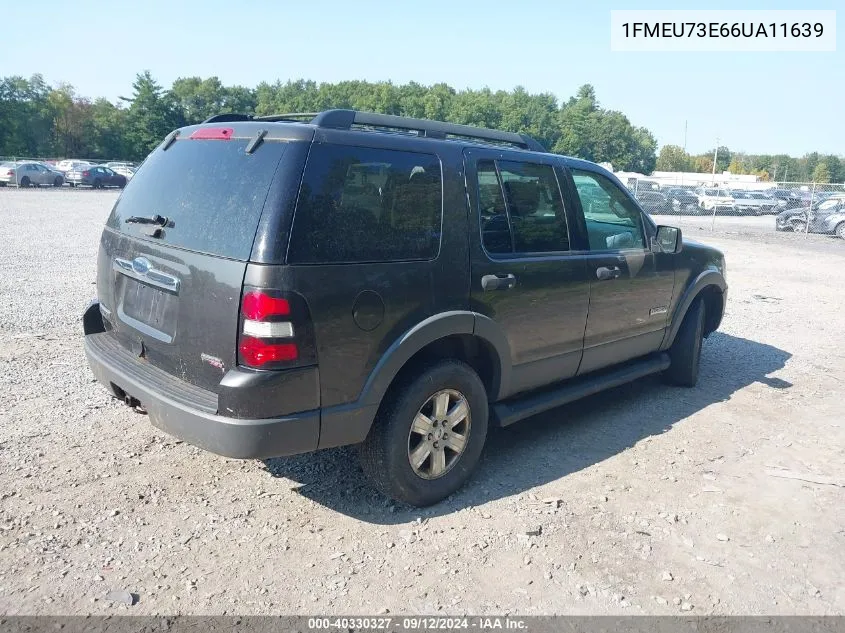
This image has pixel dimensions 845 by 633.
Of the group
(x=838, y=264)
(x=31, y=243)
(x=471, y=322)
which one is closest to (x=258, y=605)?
(x=471, y=322)

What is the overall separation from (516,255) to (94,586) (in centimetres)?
A: 277

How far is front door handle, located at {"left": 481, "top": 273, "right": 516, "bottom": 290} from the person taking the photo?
149 inches

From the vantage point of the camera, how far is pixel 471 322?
3.69 metres

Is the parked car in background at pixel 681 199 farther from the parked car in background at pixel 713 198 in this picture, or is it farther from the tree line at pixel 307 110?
the tree line at pixel 307 110

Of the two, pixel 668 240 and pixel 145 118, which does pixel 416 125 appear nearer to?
pixel 668 240

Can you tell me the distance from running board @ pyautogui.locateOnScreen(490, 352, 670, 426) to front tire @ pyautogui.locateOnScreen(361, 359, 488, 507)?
225 mm

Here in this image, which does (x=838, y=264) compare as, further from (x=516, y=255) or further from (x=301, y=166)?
(x=301, y=166)

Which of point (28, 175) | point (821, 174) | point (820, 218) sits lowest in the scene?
point (820, 218)

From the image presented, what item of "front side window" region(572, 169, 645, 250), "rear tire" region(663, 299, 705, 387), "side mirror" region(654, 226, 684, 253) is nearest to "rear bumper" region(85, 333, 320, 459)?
"front side window" region(572, 169, 645, 250)

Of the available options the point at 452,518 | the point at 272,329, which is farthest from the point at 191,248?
the point at 452,518

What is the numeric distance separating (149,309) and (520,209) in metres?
2.23

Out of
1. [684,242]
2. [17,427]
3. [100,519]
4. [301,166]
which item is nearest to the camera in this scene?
[301,166]

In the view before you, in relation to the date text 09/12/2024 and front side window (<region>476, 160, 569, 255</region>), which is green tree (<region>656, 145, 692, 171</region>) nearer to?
front side window (<region>476, 160, 569, 255</region>)

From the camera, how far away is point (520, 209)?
13.6 feet
